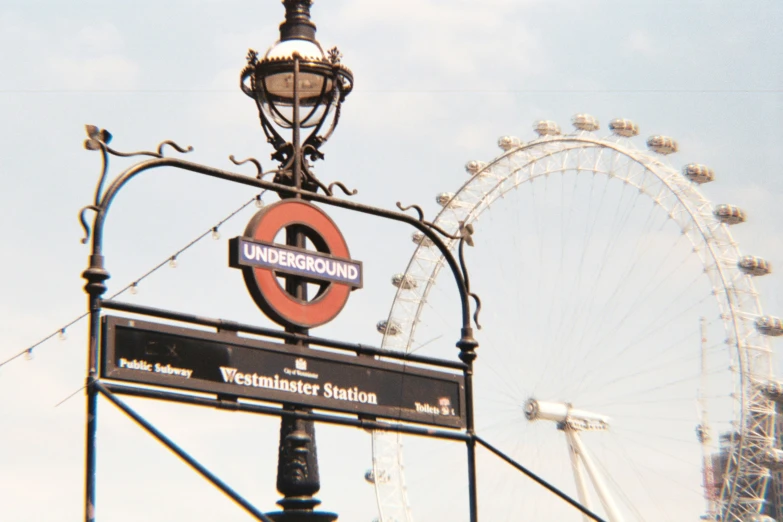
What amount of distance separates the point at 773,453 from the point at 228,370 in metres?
37.5

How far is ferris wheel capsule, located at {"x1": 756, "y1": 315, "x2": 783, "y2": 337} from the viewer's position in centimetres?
4281

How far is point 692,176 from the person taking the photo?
43688mm

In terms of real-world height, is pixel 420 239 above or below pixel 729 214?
above

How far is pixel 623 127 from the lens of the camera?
45.5 metres

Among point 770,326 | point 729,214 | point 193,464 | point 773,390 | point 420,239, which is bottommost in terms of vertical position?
point 193,464

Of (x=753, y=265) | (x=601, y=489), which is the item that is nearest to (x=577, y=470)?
(x=601, y=489)

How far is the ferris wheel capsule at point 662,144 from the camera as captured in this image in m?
44.5

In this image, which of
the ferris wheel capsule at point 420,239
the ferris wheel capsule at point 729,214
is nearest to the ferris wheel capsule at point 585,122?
the ferris wheel capsule at point 729,214

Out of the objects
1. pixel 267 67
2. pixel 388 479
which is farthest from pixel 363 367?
pixel 388 479

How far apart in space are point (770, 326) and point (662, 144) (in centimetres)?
656

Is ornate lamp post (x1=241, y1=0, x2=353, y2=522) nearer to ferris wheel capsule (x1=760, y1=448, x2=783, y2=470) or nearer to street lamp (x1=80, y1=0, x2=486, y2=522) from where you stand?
street lamp (x1=80, y1=0, x2=486, y2=522)

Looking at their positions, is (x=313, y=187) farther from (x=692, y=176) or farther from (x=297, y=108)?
(x=692, y=176)

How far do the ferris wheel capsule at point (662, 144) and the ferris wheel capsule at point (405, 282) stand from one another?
39.8ft

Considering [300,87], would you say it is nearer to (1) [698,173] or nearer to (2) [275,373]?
(2) [275,373]
